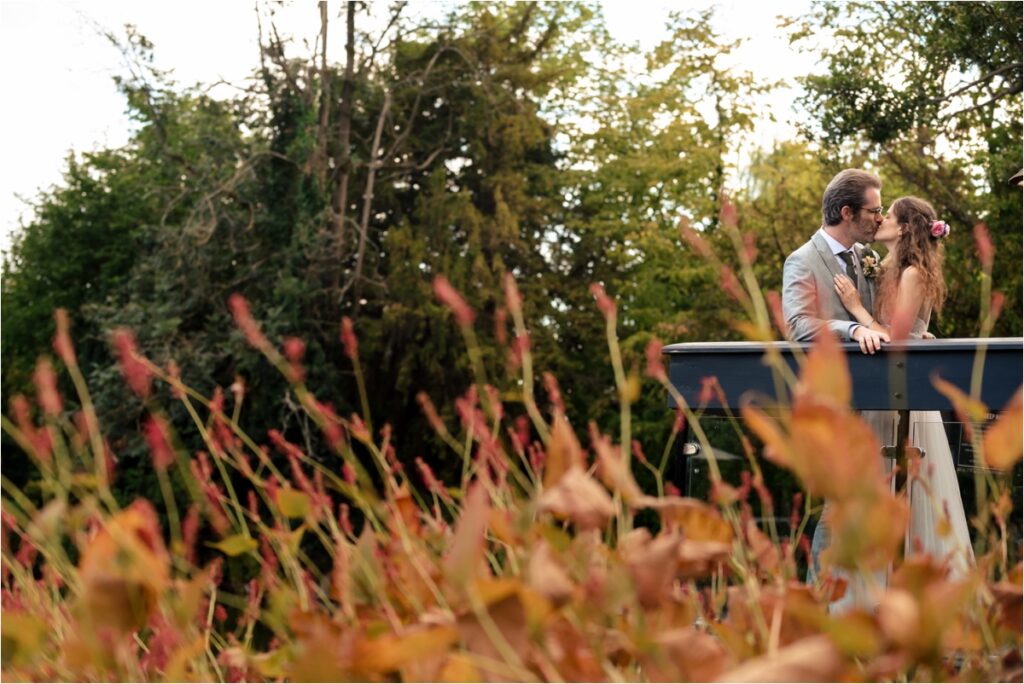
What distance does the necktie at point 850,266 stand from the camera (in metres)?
5.15

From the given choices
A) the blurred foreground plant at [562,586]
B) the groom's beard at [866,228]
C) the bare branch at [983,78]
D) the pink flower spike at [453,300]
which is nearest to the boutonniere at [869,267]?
the groom's beard at [866,228]

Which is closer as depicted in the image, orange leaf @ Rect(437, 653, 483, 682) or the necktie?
orange leaf @ Rect(437, 653, 483, 682)

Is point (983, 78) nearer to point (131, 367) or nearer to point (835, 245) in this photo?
point (835, 245)

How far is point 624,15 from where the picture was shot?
2491 centimetres

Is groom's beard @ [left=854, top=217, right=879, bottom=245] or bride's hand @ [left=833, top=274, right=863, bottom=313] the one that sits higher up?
groom's beard @ [left=854, top=217, right=879, bottom=245]

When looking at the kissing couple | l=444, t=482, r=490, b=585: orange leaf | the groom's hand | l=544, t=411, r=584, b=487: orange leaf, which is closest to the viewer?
l=444, t=482, r=490, b=585: orange leaf

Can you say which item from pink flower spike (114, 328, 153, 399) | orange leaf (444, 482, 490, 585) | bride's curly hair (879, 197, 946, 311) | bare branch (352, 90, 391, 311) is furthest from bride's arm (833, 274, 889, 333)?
bare branch (352, 90, 391, 311)

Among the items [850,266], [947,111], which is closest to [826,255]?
[850,266]

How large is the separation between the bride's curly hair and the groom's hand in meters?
0.77

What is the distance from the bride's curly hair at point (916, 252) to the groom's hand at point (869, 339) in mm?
773

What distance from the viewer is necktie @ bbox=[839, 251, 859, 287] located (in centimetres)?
515

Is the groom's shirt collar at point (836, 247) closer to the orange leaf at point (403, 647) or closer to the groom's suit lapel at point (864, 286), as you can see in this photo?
the groom's suit lapel at point (864, 286)

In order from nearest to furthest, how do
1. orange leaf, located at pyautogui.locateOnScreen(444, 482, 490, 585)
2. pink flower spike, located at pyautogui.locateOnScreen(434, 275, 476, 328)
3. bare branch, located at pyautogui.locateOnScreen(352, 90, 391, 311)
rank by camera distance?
orange leaf, located at pyautogui.locateOnScreen(444, 482, 490, 585)
pink flower spike, located at pyautogui.locateOnScreen(434, 275, 476, 328)
bare branch, located at pyautogui.locateOnScreen(352, 90, 391, 311)

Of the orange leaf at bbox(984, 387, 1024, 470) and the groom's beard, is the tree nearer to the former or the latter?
the groom's beard
